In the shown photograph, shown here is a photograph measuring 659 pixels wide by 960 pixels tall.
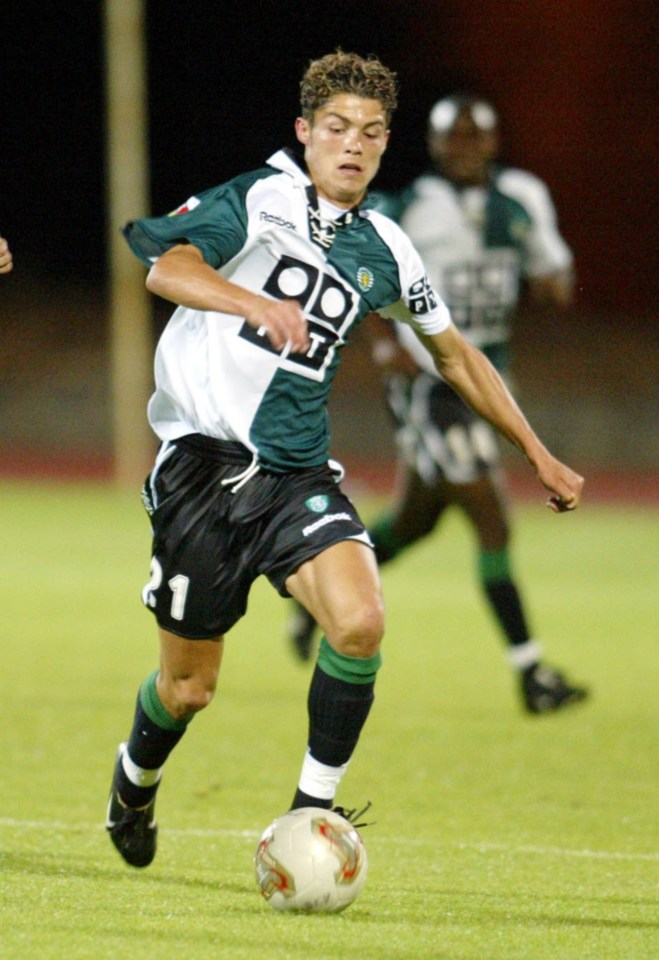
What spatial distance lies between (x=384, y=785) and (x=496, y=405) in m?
2.13

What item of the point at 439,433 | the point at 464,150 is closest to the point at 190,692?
the point at 439,433

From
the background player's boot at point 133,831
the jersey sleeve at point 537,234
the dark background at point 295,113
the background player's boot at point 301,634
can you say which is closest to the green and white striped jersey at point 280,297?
the background player's boot at point 133,831

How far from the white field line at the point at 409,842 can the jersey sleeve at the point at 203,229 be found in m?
2.02

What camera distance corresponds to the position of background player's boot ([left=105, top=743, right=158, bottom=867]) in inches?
215

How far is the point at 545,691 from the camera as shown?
343 inches

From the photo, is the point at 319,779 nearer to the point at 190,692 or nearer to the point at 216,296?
the point at 190,692

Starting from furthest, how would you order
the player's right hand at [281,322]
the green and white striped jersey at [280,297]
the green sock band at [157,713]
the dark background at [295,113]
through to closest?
the dark background at [295,113], the green sock band at [157,713], the green and white striped jersey at [280,297], the player's right hand at [281,322]

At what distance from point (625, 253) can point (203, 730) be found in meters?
22.1

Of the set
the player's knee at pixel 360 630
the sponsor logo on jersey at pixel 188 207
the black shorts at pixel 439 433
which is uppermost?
the sponsor logo on jersey at pixel 188 207

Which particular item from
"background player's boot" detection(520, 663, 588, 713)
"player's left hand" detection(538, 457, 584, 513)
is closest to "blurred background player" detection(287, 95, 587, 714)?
"background player's boot" detection(520, 663, 588, 713)

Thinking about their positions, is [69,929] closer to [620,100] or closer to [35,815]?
[35,815]

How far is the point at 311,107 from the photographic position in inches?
208

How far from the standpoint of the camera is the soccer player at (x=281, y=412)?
5047 mm

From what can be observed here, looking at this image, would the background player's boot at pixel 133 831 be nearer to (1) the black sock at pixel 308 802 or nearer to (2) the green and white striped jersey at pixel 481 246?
(1) the black sock at pixel 308 802
